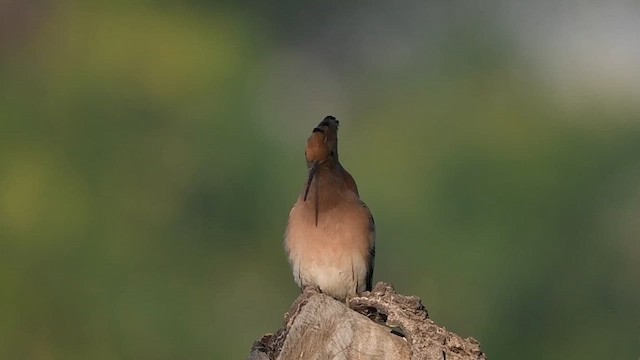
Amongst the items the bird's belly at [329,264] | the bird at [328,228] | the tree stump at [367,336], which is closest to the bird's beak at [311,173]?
the bird at [328,228]

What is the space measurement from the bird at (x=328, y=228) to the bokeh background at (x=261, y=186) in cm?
335

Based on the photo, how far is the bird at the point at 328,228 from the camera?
3348 mm

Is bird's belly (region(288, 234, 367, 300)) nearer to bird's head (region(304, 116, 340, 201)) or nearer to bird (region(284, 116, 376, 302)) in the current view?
bird (region(284, 116, 376, 302))

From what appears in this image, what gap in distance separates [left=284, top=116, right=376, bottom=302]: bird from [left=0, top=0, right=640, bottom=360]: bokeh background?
11.0 ft

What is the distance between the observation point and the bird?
3.35 m

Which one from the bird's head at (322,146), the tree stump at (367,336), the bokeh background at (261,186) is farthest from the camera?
the bokeh background at (261,186)

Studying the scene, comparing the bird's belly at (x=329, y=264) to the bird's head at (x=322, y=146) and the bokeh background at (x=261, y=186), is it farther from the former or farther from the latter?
the bokeh background at (x=261, y=186)

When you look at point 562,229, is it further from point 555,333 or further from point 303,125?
point 303,125

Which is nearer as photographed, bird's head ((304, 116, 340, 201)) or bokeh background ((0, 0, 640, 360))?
bird's head ((304, 116, 340, 201))

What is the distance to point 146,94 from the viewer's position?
9.13 m

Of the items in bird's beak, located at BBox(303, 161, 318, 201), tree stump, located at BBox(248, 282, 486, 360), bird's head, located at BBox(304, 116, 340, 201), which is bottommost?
tree stump, located at BBox(248, 282, 486, 360)

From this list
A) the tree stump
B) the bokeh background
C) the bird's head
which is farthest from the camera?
the bokeh background

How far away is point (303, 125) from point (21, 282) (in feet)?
7.26

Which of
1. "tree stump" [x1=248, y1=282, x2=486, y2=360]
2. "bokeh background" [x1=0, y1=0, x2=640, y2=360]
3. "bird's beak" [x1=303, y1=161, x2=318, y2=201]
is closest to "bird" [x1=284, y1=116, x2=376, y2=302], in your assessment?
"bird's beak" [x1=303, y1=161, x2=318, y2=201]
